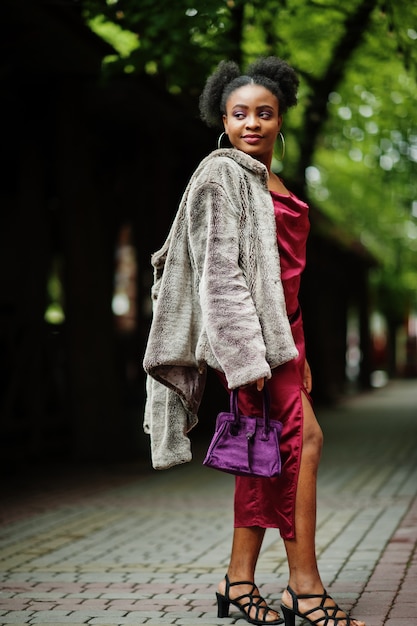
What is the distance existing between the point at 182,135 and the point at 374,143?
4483 mm

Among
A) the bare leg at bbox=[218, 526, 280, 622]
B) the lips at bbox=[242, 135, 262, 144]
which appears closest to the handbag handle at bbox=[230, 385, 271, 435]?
the bare leg at bbox=[218, 526, 280, 622]

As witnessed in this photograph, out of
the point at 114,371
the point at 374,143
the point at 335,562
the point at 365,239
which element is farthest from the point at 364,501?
the point at 365,239

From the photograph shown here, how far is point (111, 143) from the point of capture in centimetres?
1326

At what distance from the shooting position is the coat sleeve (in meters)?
3.75

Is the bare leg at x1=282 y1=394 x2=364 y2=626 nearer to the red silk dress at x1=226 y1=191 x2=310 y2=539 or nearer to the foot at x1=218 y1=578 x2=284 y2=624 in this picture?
the red silk dress at x1=226 y1=191 x2=310 y2=539

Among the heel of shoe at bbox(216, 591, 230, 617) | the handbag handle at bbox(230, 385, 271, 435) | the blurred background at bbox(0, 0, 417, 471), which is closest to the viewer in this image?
the handbag handle at bbox(230, 385, 271, 435)

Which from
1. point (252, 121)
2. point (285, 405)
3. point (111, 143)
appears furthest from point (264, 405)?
point (111, 143)

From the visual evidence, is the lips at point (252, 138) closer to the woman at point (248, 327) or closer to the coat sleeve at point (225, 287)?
the woman at point (248, 327)

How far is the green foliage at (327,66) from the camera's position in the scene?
7793 millimetres

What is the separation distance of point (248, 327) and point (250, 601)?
3.68ft

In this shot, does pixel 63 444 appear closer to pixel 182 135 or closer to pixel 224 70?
pixel 182 135

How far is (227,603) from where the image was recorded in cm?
428

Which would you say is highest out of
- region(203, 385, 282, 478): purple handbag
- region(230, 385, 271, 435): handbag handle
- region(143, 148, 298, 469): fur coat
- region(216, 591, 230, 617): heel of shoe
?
region(143, 148, 298, 469): fur coat

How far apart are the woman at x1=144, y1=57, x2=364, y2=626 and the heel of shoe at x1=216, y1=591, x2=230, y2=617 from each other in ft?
0.12
